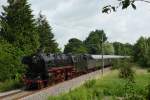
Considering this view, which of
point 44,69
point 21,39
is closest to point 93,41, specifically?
point 21,39

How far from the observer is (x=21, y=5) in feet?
227

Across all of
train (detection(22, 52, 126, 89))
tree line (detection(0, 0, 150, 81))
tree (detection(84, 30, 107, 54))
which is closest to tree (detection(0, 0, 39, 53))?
tree line (detection(0, 0, 150, 81))

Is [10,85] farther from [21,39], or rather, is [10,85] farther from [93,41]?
[93,41]

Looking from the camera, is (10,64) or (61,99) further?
(10,64)

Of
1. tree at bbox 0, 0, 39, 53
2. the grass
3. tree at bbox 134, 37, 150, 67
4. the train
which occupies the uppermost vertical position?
tree at bbox 0, 0, 39, 53

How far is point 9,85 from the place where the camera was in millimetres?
37500

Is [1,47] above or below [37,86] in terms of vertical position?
above

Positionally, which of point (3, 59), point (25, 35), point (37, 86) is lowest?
point (37, 86)

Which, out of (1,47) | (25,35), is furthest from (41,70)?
(25,35)

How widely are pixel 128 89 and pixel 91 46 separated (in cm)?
13857

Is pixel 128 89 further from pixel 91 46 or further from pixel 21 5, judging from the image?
pixel 91 46

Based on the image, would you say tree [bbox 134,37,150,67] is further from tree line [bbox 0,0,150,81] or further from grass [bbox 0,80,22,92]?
Answer: grass [bbox 0,80,22,92]

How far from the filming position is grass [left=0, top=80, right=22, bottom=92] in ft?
119

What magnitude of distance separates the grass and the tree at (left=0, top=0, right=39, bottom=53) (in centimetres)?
2549
